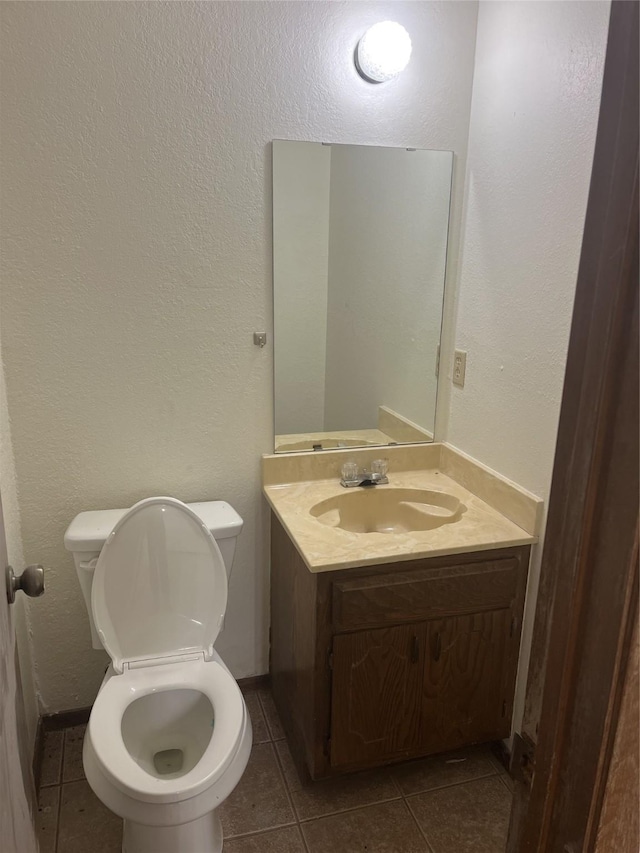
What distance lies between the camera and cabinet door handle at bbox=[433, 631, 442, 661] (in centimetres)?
167

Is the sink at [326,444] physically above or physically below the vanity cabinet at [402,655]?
above

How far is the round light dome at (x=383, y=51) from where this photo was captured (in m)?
1.69

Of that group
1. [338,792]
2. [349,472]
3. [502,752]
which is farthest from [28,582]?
[502,752]

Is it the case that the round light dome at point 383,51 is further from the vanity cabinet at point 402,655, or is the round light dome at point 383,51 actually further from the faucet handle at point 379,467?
the vanity cabinet at point 402,655

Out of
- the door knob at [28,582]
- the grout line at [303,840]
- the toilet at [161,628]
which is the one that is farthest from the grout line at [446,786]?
the door knob at [28,582]

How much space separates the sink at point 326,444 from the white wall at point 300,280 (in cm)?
4

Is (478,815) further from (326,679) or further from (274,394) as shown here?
(274,394)

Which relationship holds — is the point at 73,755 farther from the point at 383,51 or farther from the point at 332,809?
the point at 383,51

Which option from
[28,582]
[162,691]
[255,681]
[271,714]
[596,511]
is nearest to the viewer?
[596,511]

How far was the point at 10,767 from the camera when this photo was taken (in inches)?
34.8

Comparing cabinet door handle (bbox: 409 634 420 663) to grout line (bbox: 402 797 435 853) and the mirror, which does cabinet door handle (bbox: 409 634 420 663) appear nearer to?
grout line (bbox: 402 797 435 853)

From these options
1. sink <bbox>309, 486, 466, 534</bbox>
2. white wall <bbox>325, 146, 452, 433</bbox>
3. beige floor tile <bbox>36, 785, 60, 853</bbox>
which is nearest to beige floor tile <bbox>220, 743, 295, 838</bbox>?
beige floor tile <bbox>36, 785, 60, 853</bbox>

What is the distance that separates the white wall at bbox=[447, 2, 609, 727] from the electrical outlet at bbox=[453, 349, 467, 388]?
0.02m

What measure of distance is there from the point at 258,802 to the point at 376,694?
495 mm
